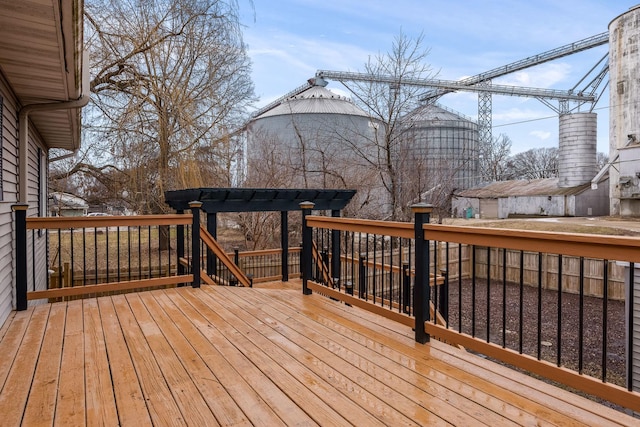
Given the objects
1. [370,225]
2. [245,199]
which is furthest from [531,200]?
[370,225]

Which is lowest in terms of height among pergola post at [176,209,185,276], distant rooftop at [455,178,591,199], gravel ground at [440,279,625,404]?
gravel ground at [440,279,625,404]

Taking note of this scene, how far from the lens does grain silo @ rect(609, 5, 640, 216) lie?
16375mm

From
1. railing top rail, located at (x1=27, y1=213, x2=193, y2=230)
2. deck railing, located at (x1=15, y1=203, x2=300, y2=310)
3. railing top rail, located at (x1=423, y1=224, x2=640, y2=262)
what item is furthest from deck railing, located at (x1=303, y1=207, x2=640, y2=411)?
railing top rail, located at (x1=27, y1=213, x2=193, y2=230)

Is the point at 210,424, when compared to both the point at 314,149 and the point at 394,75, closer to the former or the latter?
the point at 394,75

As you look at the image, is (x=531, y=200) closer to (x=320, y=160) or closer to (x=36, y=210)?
(x=320, y=160)

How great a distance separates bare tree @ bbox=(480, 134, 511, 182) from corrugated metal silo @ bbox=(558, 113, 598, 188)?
649 centimetres

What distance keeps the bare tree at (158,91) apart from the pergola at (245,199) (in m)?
1.62

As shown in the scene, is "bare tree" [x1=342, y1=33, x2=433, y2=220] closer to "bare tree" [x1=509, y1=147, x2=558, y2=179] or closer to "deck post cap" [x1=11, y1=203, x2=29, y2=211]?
"deck post cap" [x1=11, y1=203, x2=29, y2=211]

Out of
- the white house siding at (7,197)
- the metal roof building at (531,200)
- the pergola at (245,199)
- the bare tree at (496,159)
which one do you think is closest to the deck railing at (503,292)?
the pergola at (245,199)

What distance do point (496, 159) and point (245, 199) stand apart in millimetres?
29091

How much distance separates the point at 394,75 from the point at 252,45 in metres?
5.19

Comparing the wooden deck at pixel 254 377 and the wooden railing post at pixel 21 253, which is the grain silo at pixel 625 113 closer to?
the wooden deck at pixel 254 377

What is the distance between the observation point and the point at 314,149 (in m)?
14.2

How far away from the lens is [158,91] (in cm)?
821
